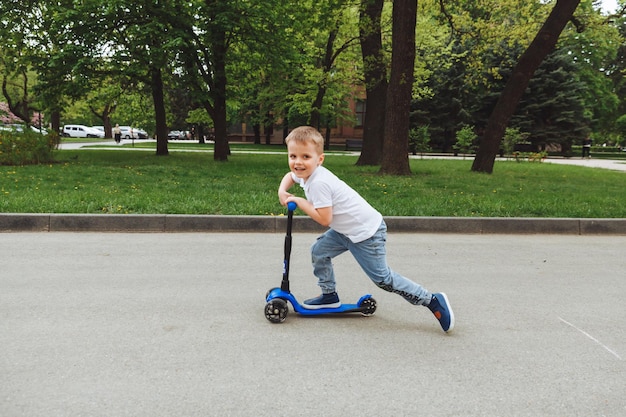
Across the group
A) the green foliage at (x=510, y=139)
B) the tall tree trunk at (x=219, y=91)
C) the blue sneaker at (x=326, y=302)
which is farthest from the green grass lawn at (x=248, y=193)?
the green foliage at (x=510, y=139)

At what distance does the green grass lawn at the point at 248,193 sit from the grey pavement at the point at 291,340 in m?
2.12

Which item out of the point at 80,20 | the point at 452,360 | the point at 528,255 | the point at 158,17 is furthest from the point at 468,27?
the point at 452,360

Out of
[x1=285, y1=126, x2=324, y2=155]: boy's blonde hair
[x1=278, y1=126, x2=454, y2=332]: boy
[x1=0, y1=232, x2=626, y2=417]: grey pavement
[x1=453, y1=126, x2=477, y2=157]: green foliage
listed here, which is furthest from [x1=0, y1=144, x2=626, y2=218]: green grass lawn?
[x1=453, y1=126, x2=477, y2=157]: green foliage

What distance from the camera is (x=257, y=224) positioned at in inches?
289

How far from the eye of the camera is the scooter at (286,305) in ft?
12.2

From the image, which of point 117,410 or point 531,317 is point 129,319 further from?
point 531,317

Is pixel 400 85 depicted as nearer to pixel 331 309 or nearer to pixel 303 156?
pixel 331 309

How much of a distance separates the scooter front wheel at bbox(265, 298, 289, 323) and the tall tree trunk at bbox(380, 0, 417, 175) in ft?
34.9

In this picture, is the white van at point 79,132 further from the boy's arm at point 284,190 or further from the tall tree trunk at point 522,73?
the boy's arm at point 284,190

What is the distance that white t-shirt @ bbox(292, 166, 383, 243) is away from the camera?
3.48 meters

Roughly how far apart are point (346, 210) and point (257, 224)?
3938 millimetres

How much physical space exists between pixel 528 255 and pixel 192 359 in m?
4.67

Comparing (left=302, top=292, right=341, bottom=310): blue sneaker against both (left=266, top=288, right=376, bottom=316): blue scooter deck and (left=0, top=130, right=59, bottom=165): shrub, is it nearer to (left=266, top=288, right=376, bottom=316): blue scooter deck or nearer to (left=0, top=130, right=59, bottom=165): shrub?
(left=266, top=288, right=376, bottom=316): blue scooter deck

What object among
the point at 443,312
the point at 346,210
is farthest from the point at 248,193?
the point at 443,312
